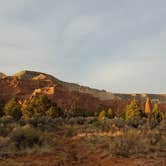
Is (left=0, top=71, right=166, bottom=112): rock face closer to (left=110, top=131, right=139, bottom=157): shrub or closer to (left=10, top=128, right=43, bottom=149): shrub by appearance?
(left=10, top=128, right=43, bottom=149): shrub

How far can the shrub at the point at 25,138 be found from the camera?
1539 centimetres

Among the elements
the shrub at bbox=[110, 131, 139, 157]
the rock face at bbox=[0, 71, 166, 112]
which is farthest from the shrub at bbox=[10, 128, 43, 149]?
the rock face at bbox=[0, 71, 166, 112]

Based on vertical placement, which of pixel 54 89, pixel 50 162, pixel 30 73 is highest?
pixel 30 73

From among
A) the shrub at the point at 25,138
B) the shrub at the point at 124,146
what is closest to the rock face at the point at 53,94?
the shrub at the point at 25,138

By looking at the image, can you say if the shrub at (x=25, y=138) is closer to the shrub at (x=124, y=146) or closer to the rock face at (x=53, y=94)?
the shrub at (x=124, y=146)

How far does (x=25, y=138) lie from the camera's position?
16.1 m

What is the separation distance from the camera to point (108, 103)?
3698 inches

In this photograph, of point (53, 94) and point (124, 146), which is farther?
point (53, 94)

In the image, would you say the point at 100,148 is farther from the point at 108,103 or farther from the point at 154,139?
the point at 108,103

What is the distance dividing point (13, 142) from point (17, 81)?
253ft

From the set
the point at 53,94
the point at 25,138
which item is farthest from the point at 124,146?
the point at 53,94

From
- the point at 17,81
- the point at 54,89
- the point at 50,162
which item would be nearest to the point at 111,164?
the point at 50,162

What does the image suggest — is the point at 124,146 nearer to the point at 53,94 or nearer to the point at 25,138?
the point at 25,138

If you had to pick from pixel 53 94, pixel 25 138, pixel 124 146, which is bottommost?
pixel 124 146
